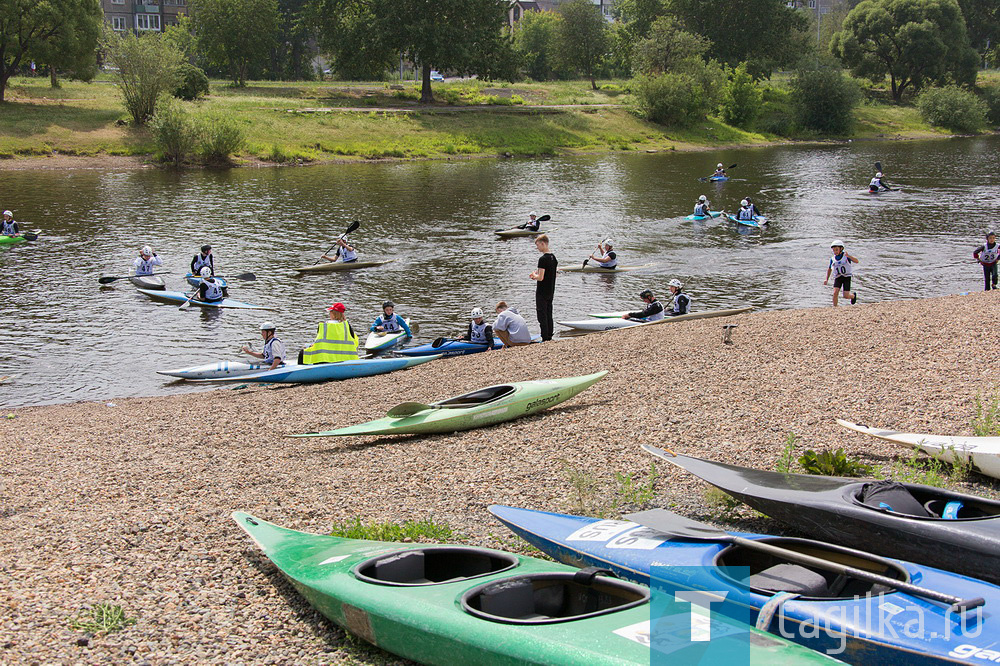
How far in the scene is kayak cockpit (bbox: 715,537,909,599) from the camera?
5340 millimetres

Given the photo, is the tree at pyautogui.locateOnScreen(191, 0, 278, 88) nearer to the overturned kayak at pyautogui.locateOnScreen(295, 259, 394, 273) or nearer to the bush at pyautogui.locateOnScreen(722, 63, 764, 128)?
the bush at pyautogui.locateOnScreen(722, 63, 764, 128)

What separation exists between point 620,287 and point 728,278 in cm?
329

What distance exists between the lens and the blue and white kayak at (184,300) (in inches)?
848

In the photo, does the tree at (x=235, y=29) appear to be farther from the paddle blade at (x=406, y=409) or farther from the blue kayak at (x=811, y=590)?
the blue kayak at (x=811, y=590)

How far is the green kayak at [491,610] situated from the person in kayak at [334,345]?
897cm

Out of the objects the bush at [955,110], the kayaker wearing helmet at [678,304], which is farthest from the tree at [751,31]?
the kayaker wearing helmet at [678,304]

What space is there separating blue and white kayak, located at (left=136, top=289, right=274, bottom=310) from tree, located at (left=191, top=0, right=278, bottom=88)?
54.4 metres

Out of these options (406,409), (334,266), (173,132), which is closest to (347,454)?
(406,409)

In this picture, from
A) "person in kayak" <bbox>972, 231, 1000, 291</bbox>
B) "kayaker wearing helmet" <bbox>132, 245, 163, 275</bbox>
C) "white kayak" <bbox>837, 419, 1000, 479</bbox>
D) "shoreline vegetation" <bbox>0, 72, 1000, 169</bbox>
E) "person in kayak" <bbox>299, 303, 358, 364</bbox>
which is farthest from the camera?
"shoreline vegetation" <bbox>0, 72, 1000, 169</bbox>

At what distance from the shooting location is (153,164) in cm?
4741

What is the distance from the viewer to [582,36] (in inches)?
3378

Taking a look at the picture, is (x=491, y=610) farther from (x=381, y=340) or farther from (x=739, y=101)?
(x=739, y=101)

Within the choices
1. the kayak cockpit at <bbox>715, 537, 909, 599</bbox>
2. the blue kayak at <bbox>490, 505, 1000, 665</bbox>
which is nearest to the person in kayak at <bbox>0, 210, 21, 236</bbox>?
the blue kayak at <bbox>490, 505, 1000, 665</bbox>

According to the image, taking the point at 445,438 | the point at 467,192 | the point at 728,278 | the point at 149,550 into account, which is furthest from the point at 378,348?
the point at 467,192
